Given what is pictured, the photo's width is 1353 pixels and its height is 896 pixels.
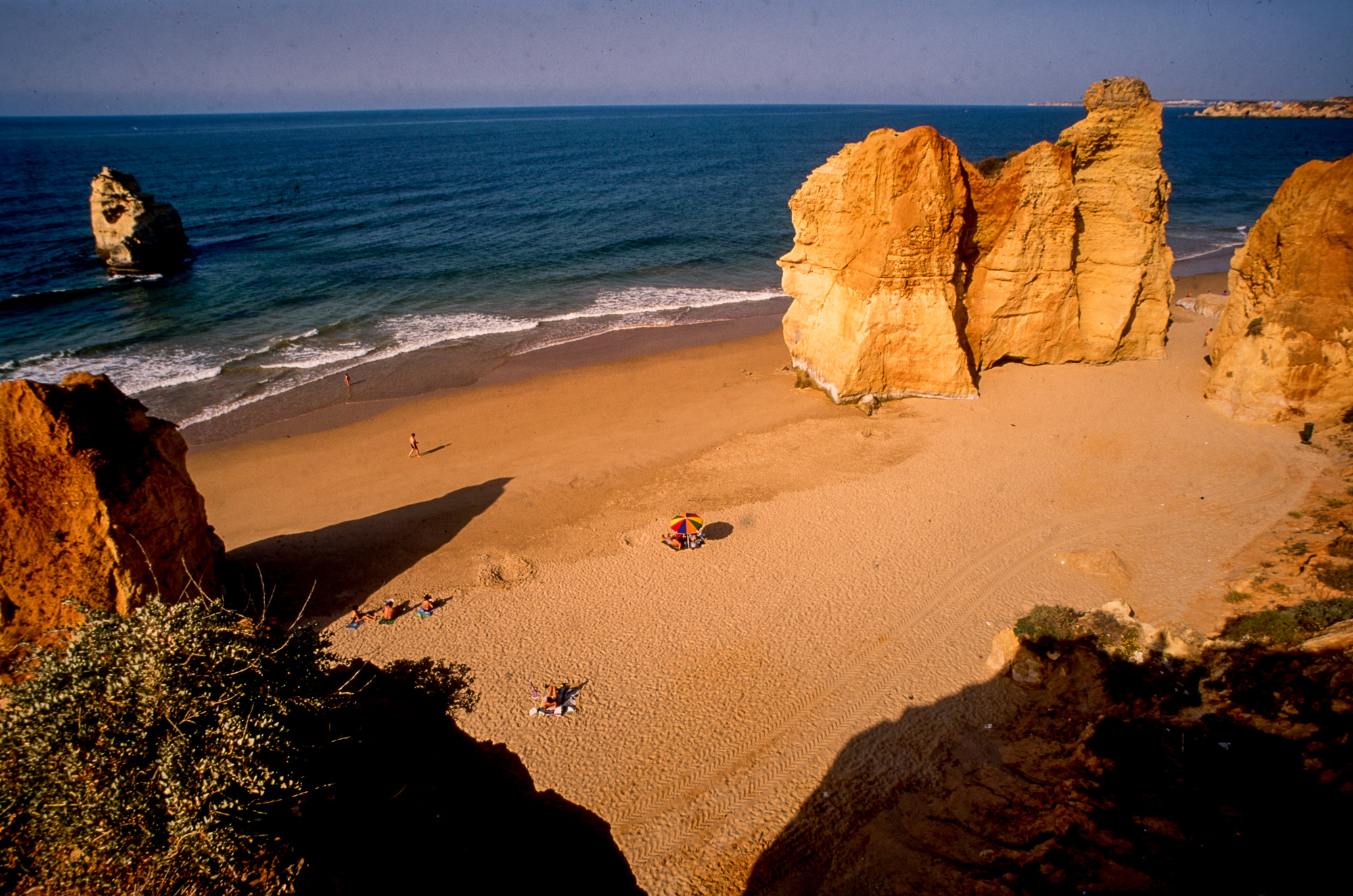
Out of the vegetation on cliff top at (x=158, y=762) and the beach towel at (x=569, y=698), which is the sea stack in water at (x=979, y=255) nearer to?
the beach towel at (x=569, y=698)

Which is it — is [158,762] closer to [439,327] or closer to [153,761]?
[153,761]

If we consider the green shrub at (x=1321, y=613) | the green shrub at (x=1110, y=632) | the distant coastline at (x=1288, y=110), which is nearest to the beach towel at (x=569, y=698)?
the green shrub at (x=1110, y=632)

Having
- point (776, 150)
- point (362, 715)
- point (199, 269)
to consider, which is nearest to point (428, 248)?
point (199, 269)

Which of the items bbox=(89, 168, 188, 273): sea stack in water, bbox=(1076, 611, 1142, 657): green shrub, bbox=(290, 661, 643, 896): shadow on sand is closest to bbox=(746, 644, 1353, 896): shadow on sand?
bbox=(1076, 611, 1142, 657): green shrub

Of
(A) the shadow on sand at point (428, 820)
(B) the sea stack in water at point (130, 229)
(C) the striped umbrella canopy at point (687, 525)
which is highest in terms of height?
(B) the sea stack in water at point (130, 229)

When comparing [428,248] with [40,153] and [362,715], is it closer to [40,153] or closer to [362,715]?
[362,715]

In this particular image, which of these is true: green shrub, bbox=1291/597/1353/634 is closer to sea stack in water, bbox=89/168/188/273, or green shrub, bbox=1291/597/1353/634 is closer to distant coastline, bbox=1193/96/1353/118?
sea stack in water, bbox=89/168/188/273
